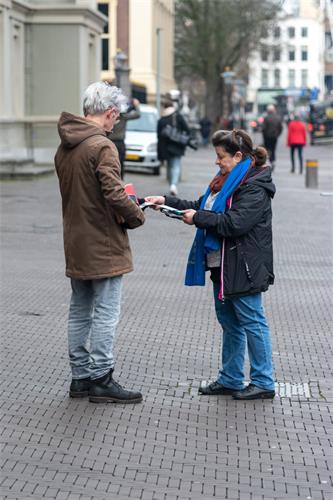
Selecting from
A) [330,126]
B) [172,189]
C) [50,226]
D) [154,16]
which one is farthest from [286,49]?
[50,226]

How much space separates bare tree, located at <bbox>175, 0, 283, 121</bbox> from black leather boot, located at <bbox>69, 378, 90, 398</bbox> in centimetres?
6053

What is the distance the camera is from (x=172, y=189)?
21984 millimetres

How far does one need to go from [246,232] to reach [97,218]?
84 cm

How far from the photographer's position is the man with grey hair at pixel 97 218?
6.50 meters

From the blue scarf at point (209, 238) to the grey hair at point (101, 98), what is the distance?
752 mm

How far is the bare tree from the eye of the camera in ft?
218

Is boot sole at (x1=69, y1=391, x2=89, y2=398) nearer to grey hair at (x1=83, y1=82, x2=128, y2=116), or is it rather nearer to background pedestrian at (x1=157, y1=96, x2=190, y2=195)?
grey hair at (x1=83, y1=82, x2=128, y2=116)

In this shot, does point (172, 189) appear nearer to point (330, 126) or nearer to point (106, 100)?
point (106, 100)

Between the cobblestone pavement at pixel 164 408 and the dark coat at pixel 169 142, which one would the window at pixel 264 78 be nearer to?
the dark coat at pixel 169 142

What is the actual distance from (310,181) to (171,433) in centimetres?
2134

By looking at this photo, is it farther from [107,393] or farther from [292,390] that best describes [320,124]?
[107,393]

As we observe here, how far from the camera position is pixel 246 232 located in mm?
6703

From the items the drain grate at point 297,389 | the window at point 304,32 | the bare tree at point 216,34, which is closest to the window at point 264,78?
the window at point 304,32

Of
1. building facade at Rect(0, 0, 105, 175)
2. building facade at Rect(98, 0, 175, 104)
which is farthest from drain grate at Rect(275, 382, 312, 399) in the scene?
building facade at Rect(98, 0, 175, 104)
